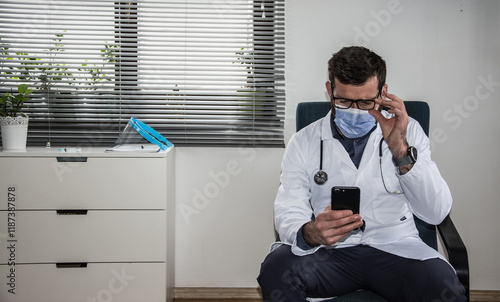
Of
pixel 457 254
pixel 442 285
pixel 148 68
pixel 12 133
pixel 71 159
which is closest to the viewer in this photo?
pixel 442 285

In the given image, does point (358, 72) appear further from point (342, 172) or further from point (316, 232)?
point (316, 232)

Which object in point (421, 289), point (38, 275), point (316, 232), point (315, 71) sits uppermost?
point (315, 71)

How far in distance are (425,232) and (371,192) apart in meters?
0.35

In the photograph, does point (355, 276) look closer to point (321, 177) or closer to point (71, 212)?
point (321, 177)

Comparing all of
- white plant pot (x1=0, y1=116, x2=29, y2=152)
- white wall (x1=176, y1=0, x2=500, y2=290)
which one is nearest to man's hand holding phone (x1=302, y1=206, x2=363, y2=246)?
white wall (x1=176, y1=0, x2=500, y2=290)

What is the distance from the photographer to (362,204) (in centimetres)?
151

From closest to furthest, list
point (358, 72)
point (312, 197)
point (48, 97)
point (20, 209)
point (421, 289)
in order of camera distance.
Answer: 1. point (421, 289)
2. point (358, 72)
3. point (312, 197)
4. point (20, 209)
5. point (48, 97)

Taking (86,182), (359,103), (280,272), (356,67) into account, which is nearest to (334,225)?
(280,272)

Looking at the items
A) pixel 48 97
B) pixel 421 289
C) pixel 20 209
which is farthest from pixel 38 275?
pixel 421 289

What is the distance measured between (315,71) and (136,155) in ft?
3.41

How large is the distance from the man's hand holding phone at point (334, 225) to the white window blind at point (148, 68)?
99cm

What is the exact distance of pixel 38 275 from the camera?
1.85 meters

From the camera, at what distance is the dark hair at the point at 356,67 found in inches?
56.4

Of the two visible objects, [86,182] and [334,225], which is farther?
[86,182]
